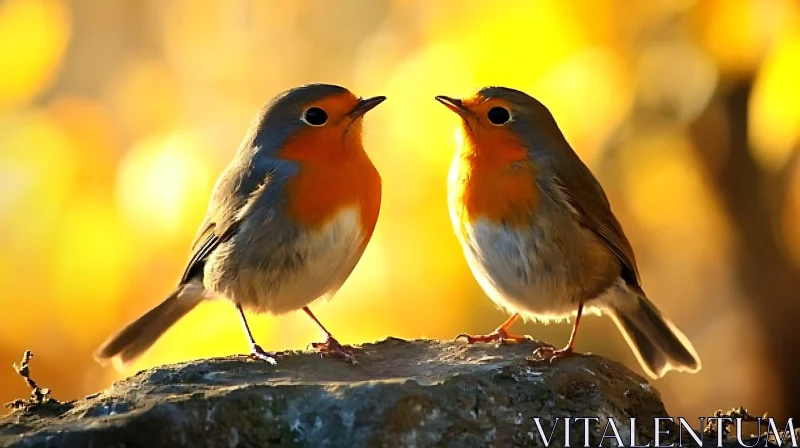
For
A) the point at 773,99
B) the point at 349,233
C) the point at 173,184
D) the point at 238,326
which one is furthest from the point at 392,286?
the point at 773,99

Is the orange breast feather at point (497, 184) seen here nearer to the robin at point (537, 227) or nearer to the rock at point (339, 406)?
the robin at point (537, 227)

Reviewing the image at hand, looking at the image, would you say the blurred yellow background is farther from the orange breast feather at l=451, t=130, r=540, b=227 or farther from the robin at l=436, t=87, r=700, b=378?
the orange breast feather at l=451, t=130, r=540, b=227

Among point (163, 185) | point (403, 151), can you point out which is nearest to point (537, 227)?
point (403, 151)

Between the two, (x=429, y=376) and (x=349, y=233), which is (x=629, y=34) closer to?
(x=349, y=233)

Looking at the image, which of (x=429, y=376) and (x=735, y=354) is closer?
(x=429, y=376)

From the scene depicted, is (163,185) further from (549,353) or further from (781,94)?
(781,94)

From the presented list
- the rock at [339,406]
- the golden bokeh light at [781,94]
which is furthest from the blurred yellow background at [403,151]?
the rock at [339,406]
